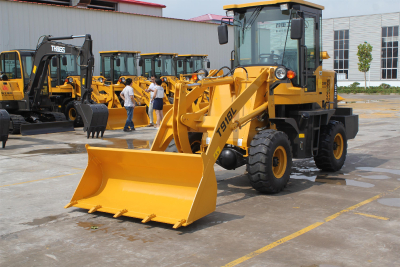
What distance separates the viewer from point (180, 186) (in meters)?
5.93

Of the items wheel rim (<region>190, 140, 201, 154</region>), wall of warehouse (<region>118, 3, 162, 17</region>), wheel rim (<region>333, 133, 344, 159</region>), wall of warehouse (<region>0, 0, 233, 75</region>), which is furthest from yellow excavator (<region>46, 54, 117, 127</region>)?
wall of warehouse (<region>118, 3, 162, 17</region>)

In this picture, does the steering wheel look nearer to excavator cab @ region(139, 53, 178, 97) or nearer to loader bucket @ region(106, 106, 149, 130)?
loader bucket @ region(106, 106, 149, 130)

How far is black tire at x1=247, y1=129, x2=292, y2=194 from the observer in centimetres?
655

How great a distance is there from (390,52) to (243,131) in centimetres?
5080

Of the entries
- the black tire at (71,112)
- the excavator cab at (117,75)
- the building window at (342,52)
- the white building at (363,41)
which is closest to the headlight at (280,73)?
the excavator cab at (117,75)

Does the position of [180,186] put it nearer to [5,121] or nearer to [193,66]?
[5,121]

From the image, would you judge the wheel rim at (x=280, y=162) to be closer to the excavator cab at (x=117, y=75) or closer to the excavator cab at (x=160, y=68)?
the excavator cab at (x=117, y=75)

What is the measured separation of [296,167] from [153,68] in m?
14.0

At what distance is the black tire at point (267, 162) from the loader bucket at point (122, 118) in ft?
33.9

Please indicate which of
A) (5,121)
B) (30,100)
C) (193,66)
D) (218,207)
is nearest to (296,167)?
(218,207)

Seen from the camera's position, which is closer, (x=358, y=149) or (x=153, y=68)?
(x=358, y=149)

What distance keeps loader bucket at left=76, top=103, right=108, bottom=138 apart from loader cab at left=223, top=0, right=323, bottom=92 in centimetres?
687

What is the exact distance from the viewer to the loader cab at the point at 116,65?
67.3ft

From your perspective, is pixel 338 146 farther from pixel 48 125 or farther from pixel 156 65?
pixel 156 65
